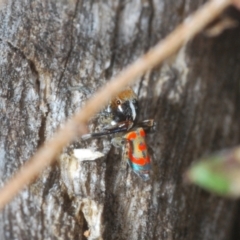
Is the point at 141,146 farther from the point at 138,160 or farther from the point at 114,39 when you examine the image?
the point at 114,39

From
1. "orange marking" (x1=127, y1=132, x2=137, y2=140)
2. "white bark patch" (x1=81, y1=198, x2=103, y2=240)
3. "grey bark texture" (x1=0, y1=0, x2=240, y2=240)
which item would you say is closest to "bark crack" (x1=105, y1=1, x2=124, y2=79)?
"grey bark texture" (x1=0, y1=0, x2=240, y2=240)

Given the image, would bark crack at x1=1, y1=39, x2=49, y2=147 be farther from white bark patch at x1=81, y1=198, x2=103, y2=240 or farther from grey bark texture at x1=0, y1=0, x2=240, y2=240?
white bark patch at x1=81, y1=198, x2=103, y2=240

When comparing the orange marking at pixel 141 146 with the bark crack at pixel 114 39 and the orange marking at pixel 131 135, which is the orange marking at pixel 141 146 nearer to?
the orange marking at pixel 131 135

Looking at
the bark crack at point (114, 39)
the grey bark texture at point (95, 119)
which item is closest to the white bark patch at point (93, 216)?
the grey bark texture at point (95, 119)

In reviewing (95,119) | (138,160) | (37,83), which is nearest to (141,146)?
(138,160)

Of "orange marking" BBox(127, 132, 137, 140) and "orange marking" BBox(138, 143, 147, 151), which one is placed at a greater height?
"orange marking" BBox(127, 132, 137, 140)

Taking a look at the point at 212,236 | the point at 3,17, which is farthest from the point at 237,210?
the point at 3,17

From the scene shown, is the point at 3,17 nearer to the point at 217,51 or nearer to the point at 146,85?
the point at 146,85

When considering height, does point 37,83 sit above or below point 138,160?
above
